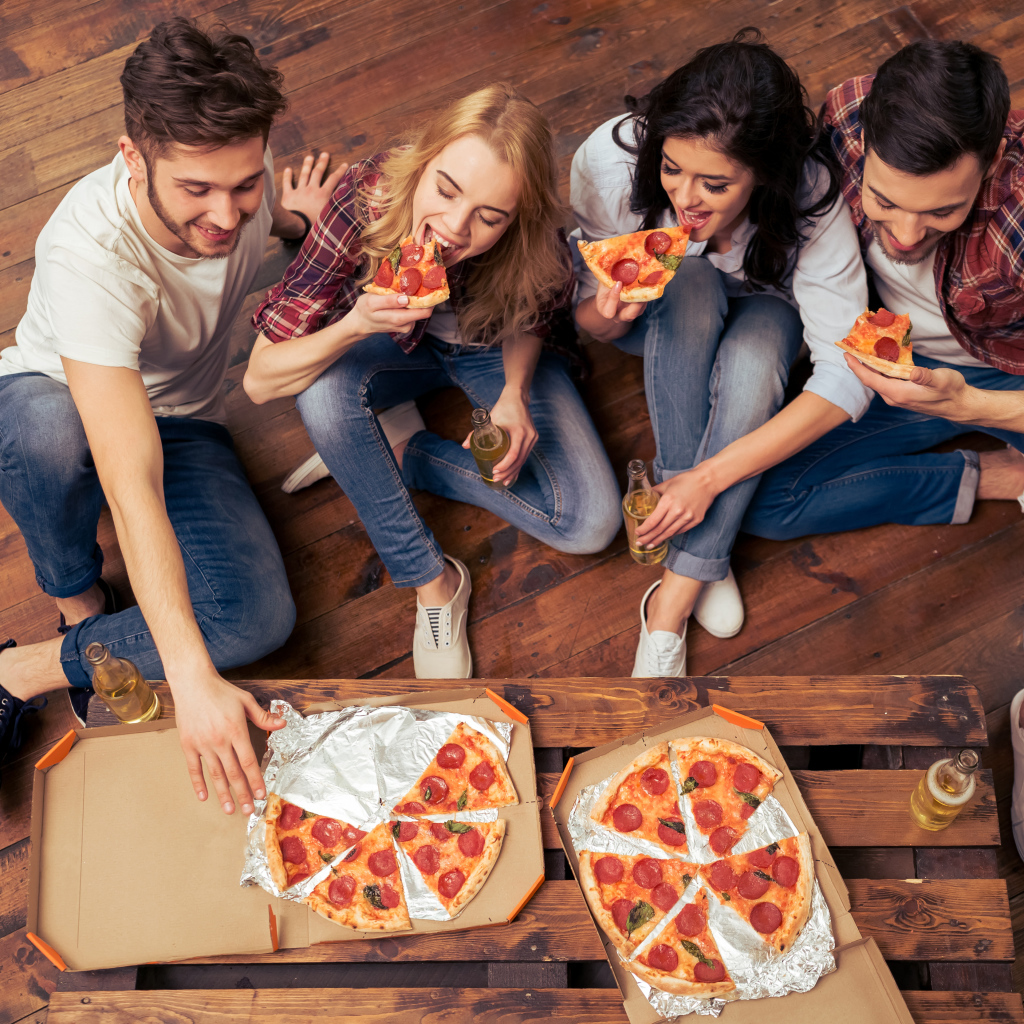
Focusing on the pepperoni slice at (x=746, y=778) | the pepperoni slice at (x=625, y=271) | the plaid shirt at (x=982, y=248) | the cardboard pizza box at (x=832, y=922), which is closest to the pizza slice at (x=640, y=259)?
the pepperoni slice at (x=625, y=271)

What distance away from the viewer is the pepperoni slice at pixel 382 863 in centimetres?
224

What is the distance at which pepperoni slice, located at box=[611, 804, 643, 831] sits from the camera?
2254 mm

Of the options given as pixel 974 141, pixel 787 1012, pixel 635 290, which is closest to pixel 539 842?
pixel 787 1012

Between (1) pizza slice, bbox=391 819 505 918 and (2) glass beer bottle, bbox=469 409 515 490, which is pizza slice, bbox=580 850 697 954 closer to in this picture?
(1) pizza slice, bbox=391 819 505 918

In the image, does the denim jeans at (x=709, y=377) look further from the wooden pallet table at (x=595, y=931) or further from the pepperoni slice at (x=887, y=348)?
the wooden pallet table at (x=595, y=931)

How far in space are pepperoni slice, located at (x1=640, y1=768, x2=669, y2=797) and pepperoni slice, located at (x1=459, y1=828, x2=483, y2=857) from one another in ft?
1.43

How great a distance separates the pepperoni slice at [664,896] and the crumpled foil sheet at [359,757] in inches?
17.1

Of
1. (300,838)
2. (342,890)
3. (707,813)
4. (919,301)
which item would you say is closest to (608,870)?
(707,813)

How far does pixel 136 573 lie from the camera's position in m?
2.34

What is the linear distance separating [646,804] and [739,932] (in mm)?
359

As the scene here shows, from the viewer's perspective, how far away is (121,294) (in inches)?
97.8

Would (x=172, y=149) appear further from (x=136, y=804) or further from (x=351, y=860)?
(x=351, y=860)

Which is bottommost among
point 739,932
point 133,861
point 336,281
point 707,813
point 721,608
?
point 721,608

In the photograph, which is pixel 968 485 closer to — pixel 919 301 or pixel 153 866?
pixel 919 301
